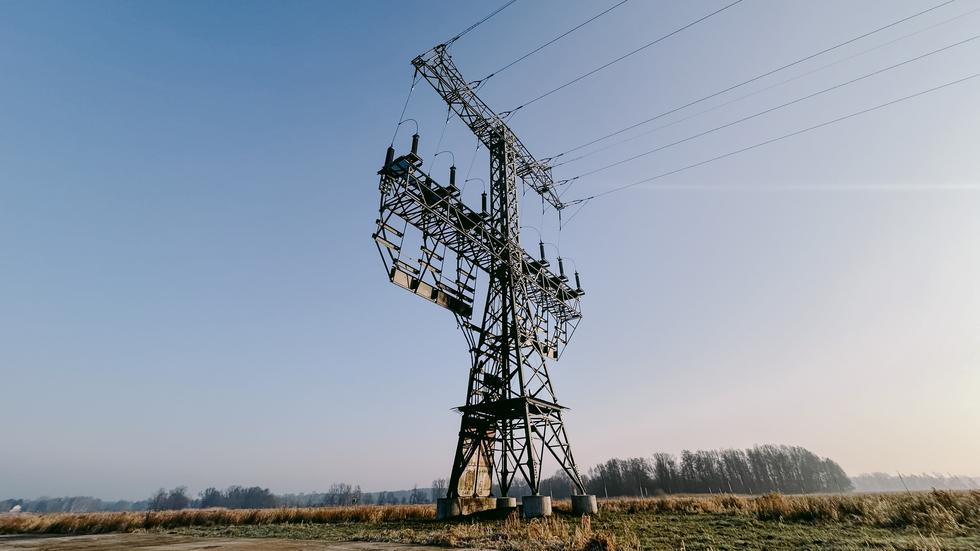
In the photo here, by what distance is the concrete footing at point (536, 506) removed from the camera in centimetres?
1392

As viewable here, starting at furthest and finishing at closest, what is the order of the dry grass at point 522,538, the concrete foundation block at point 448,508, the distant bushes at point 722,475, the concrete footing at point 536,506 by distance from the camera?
the distant bushes at point 722,475 → the concrete foundation block at point 448,508 → the concrete footing at point 536,506 → the dry grass at point 522,538

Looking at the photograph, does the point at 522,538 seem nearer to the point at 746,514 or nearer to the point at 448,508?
the point at 448,508

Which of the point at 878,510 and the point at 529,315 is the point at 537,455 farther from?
the point at 878,510

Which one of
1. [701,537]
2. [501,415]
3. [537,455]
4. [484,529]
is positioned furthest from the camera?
[501,415]

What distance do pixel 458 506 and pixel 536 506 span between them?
10.8ft

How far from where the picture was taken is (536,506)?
1412cm

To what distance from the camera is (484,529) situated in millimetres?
11297

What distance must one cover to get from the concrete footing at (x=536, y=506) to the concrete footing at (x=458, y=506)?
9.40ft

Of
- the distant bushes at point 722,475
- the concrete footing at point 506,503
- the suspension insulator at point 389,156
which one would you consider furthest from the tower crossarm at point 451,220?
the distant bushes at point 722,475

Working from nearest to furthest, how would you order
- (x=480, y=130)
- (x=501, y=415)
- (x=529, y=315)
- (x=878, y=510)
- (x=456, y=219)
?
(x=878, y=510)
(x=501, y=415)
(x=456, y=219)
(x=529, y=315)
(x=480, y=130)

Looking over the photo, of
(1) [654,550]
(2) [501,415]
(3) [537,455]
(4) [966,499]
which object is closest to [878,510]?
(4) [966,499]

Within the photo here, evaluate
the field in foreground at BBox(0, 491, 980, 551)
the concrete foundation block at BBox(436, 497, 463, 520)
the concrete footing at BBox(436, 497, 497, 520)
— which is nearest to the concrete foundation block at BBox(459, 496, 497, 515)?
the concrete footing at BBox(436, 497, 497, 520)

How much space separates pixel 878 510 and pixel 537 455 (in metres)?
11.6

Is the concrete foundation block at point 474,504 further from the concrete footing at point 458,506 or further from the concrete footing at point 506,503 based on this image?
the concrete footing at point 506,503
